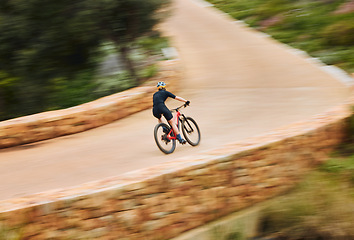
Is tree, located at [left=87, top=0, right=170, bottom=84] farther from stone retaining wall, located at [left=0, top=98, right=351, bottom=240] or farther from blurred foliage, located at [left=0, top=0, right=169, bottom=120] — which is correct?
stone retaining wall, located at [left=0, top=98, right=351, bottom=240]

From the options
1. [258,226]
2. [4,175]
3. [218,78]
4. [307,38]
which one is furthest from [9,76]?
[307,38]

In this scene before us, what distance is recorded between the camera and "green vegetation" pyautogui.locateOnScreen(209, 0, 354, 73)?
1688cm

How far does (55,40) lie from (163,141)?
473 centimetres

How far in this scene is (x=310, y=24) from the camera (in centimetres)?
1981

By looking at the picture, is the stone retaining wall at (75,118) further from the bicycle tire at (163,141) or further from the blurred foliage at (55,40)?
the bicycle tire at (163,141)

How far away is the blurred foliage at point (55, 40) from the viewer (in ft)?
40.0

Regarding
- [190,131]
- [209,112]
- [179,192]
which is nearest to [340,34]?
[209,112]

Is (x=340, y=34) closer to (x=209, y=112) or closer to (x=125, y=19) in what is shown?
(x=209, y=112)

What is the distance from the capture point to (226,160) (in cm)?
824

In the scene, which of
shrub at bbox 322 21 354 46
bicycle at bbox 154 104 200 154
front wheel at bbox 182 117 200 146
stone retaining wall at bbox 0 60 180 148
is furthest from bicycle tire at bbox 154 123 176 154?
shrub at bbox 322 21 354 46

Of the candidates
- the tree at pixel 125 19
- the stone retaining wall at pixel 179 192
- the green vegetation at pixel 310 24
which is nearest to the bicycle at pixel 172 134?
the stone retaining wall at pixel 179 192

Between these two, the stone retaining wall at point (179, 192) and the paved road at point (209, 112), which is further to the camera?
the paved road at point (209, 112)

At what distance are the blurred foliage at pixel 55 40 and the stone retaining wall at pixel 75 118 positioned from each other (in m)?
1.11

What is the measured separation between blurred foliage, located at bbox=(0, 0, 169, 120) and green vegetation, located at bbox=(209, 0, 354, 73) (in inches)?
255
